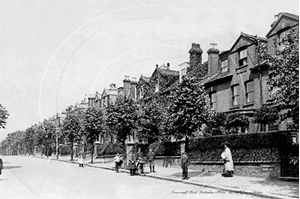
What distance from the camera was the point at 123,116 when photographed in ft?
98.3

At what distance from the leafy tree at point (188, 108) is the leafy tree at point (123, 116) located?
10.3 m

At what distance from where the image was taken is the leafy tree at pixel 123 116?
3014 centimetres

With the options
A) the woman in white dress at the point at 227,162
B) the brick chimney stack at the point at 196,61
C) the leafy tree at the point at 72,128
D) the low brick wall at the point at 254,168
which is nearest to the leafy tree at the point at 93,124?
the leafy tree at the point at 72,128

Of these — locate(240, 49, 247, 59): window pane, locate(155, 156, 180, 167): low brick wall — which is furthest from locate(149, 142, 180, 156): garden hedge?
locate(240, 49, 247, 59): window pane

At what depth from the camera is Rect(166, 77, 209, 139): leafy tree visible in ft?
64.6

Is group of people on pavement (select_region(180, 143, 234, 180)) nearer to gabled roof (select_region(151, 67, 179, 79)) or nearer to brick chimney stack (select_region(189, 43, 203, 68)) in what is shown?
brick chimney stack (select_region(189, 43, 203, 68))

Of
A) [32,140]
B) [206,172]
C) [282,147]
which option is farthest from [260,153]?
[32,140]

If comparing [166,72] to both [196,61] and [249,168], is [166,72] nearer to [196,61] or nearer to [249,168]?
[196,61]

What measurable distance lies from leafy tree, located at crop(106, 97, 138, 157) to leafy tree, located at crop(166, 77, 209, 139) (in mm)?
10314

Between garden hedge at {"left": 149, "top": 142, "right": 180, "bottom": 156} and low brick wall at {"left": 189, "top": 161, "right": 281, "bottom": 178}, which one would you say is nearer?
low brick wall at {"left": 189, "top": 161, "right": 281, "bottom": 178}

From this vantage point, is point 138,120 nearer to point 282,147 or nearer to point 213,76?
point 213,76

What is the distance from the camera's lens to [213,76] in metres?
30.7

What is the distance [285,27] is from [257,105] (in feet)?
20.6

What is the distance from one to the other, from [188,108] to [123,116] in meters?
11.5
